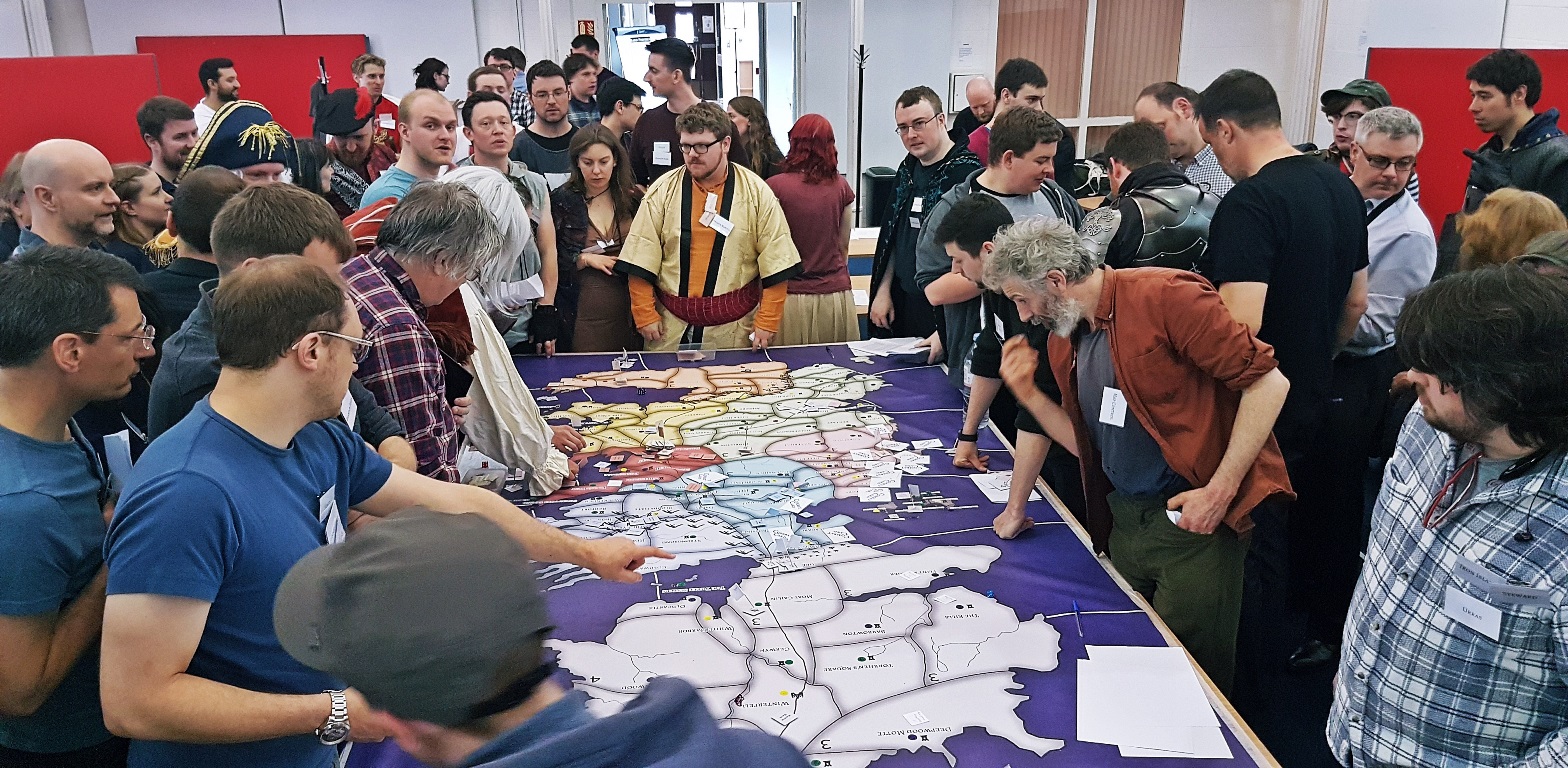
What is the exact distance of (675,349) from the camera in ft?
13.0

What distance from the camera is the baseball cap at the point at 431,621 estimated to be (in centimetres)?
84

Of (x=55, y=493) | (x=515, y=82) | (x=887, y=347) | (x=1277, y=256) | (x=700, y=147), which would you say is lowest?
(x=887, y=347)

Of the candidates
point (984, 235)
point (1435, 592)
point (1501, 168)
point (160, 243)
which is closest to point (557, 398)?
point (160, 243)

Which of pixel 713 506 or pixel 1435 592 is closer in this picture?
pixel 1435 592

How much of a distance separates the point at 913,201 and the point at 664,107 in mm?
1787

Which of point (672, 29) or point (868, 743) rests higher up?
point (672, 29)

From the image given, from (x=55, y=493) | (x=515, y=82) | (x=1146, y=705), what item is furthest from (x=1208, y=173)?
(x=55, y=493)

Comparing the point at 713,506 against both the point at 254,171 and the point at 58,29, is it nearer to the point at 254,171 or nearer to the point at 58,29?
the point at 254,171

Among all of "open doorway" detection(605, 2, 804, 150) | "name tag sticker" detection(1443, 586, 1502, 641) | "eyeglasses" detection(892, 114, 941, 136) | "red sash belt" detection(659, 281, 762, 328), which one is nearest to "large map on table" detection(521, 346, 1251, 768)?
"name tag sticker" detection(1443, 586, 1502, 641)

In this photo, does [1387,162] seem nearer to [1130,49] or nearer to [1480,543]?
[1480,543]

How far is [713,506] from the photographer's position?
2604 mm

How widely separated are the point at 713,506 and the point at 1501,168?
331 centimetres

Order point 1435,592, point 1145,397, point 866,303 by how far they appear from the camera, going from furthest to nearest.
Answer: point 866,303, point 1145,397, point 1435,592

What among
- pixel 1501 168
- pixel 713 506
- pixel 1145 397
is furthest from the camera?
pixel 1501 168
